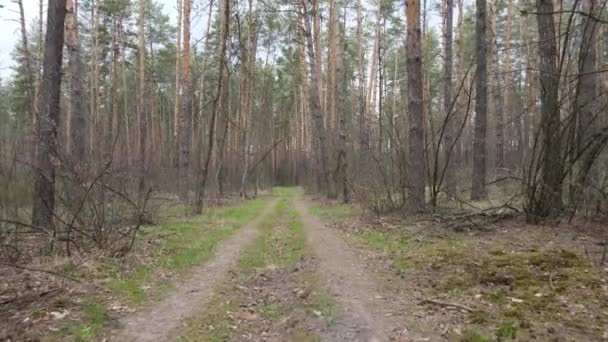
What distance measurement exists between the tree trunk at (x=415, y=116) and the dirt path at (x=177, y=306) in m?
4.52

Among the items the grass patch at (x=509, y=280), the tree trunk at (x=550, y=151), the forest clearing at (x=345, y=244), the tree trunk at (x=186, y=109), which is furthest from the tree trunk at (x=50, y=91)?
the tree trunk at (x=550, y=151)

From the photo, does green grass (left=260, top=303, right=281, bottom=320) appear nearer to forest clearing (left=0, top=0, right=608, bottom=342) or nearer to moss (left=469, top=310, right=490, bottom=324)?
forest clearing (left=0, top=0, right=608, bottom=342)

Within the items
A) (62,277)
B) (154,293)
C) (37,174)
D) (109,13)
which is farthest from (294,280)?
(109,13)

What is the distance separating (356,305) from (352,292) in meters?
0.47

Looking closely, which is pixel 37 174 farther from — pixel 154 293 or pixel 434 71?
pixel 434 71

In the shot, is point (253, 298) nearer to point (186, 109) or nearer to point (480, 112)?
point (480, 112)

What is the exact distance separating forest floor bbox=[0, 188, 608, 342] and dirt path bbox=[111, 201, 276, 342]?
2 cm

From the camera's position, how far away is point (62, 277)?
5.33 m

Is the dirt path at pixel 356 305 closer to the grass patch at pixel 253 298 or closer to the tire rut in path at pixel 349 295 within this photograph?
the tire rut in path at pixel 349 295

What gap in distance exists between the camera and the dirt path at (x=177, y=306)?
160 inches

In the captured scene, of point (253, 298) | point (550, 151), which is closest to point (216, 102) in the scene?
point (253, 298)

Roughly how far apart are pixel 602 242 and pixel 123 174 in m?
7.71

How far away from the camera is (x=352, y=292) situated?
5023 mm

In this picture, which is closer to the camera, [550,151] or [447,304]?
[447,304]
